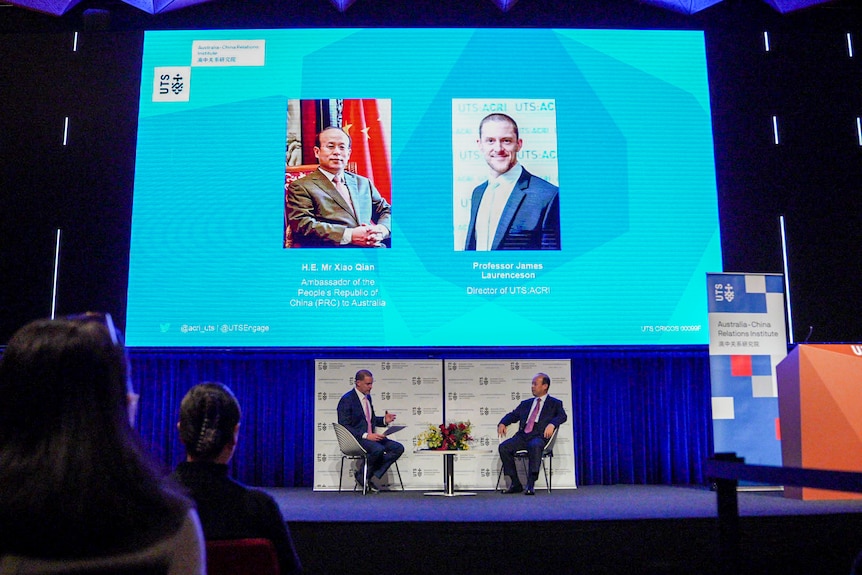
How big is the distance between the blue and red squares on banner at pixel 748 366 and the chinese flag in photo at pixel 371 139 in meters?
3.10

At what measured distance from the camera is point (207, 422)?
1.80m

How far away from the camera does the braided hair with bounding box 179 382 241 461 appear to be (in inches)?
70.7

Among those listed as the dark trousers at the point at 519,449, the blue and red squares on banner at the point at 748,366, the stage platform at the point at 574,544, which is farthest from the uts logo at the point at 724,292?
the stage platform at the point at 574,544

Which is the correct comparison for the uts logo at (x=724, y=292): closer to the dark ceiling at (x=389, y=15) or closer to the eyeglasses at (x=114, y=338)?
the dark ceiling at (x=389, y=15)

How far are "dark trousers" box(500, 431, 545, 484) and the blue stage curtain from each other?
0.72 m

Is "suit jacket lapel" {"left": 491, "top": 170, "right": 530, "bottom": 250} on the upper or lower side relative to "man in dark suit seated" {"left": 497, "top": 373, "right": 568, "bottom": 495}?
upper

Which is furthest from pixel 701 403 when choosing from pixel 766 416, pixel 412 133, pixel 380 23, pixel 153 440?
pixel 153 440

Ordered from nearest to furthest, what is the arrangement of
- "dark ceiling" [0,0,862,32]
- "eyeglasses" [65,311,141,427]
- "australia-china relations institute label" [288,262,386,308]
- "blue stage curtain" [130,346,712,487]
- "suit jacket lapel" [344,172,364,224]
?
"eyeglasses" [65,311,141,427] → "australia-china relations institute label" [288,262,386,308] → "suit jacket lapel" [344,172,364,224] → "blue stage curtain" [130,346,712,487] → "dark ceiling" [0,0,862,32]

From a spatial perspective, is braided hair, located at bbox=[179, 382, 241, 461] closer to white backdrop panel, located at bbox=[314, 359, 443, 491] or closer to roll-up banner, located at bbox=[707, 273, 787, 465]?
roll-up banner, located at bbox=[707, 273, 787, 465]

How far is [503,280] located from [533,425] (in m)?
1.41

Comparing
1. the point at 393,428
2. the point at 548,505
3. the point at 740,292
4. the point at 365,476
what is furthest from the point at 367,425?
the point at 740,292

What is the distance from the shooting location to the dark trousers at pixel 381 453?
247 inches

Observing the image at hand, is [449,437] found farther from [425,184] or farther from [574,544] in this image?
[574,544]

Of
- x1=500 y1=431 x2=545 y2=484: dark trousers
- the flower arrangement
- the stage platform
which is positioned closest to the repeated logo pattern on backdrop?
x1=500 y1=431 x2=545 y2=484: dark trousers
